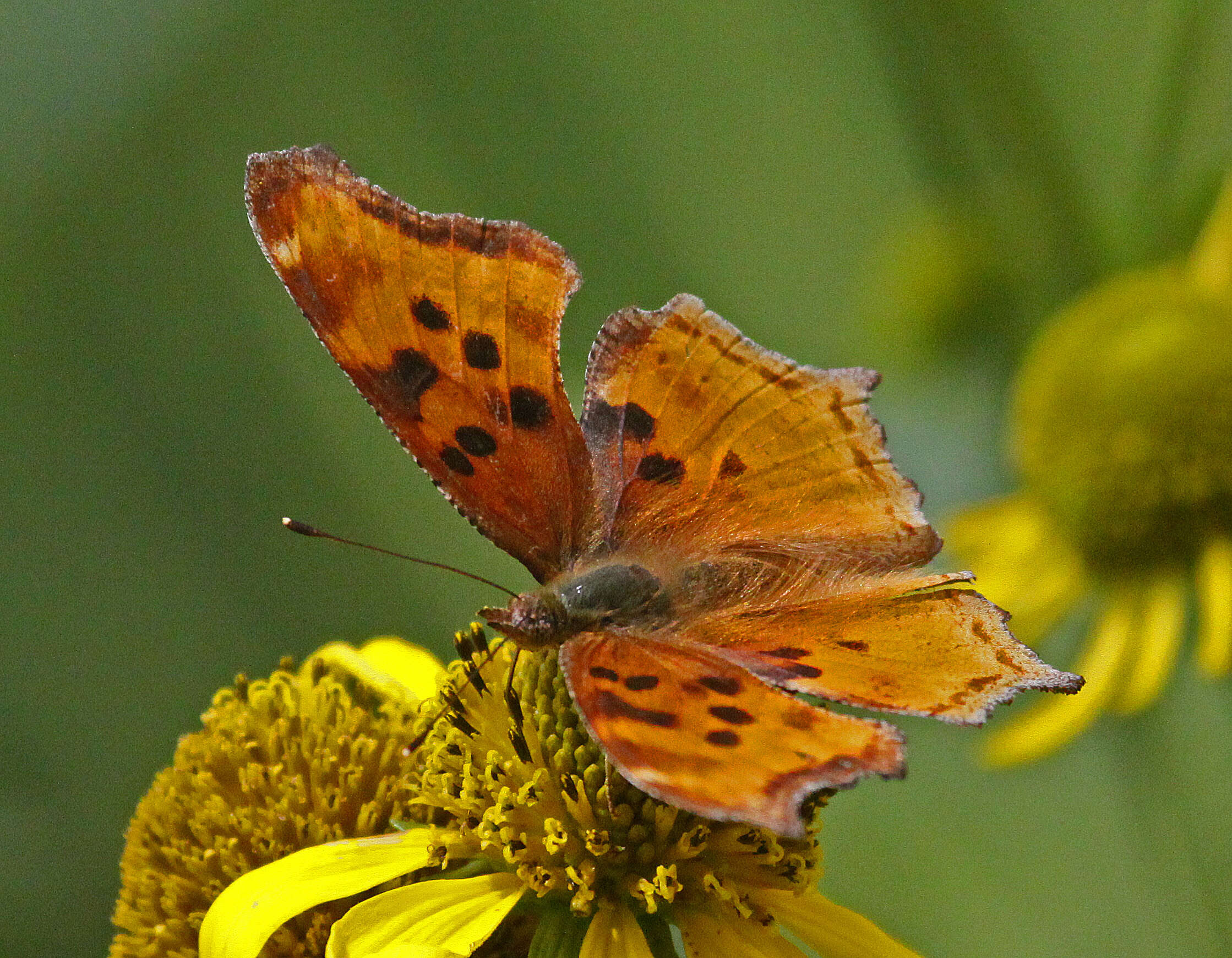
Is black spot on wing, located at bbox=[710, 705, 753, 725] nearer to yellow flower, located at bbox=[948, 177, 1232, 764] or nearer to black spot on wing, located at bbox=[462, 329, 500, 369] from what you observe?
black spot on wing, located at bbox=[462, 329, 500, 369]

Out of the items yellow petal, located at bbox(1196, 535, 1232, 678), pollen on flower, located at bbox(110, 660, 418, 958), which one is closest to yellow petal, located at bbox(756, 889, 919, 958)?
pollen on flower, located at bbox(110, 660, 418, 958)

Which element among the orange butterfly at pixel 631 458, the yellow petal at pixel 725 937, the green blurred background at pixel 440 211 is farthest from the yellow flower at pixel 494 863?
the green blurred background at pixel 440 211

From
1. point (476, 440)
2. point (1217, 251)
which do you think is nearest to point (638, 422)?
point (476, 440)

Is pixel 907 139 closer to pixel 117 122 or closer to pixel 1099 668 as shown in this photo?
pixel 1099 668

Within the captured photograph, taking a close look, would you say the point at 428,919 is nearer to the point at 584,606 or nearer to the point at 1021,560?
the point at 584,606

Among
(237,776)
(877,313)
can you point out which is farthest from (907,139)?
(237,776)

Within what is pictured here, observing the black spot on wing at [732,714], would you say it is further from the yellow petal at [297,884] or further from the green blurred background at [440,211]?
the green blurred background at [440,211]
